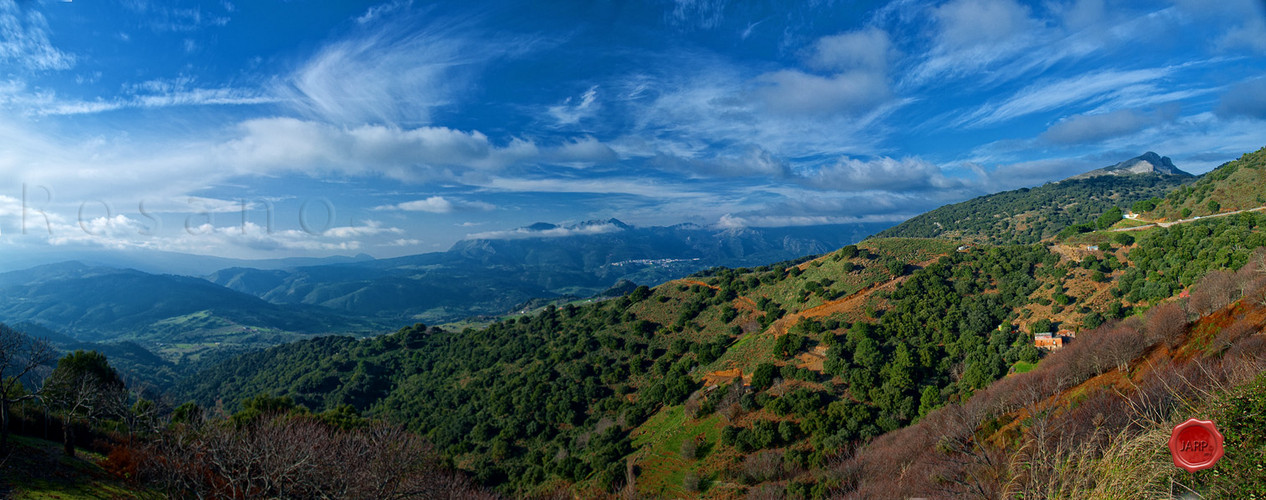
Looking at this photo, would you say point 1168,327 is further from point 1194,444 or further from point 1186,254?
point 1194,444

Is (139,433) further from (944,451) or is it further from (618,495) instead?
(944,451)

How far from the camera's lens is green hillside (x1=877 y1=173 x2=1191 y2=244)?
383ft

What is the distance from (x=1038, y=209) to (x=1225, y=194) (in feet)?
290

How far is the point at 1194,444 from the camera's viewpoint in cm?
609

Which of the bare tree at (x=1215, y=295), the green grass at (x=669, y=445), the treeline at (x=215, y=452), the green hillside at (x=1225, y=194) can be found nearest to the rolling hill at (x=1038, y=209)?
the green hillside at (x=1225, y=194)

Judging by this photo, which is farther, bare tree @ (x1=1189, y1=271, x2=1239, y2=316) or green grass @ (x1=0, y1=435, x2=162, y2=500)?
bare tree @ (x1=1189, y1=271, x2=1239, y2=316)

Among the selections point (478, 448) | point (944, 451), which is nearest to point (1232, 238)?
point (944, 451)

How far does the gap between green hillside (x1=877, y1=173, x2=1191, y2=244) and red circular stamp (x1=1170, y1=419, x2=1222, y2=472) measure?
414 ft

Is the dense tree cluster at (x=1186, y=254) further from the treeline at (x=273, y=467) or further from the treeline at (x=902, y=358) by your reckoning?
the treeline at (x=273, y=467)

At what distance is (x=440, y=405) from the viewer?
200 ft

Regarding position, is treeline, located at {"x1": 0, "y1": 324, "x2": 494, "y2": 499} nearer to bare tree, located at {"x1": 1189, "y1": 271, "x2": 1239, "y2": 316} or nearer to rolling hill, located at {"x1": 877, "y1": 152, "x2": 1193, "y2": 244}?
bare tree, located at {"x1": 1189, "y1": 271, "x2": 1239, "y2": 316}

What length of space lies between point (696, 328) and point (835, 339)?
18.6 m

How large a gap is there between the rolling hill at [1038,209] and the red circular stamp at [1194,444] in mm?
126350

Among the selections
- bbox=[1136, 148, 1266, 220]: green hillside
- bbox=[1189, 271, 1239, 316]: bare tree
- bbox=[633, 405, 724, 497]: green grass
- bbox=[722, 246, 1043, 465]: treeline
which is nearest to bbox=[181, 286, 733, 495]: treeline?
bbox=[633, 405, 724, 497]: green grass
